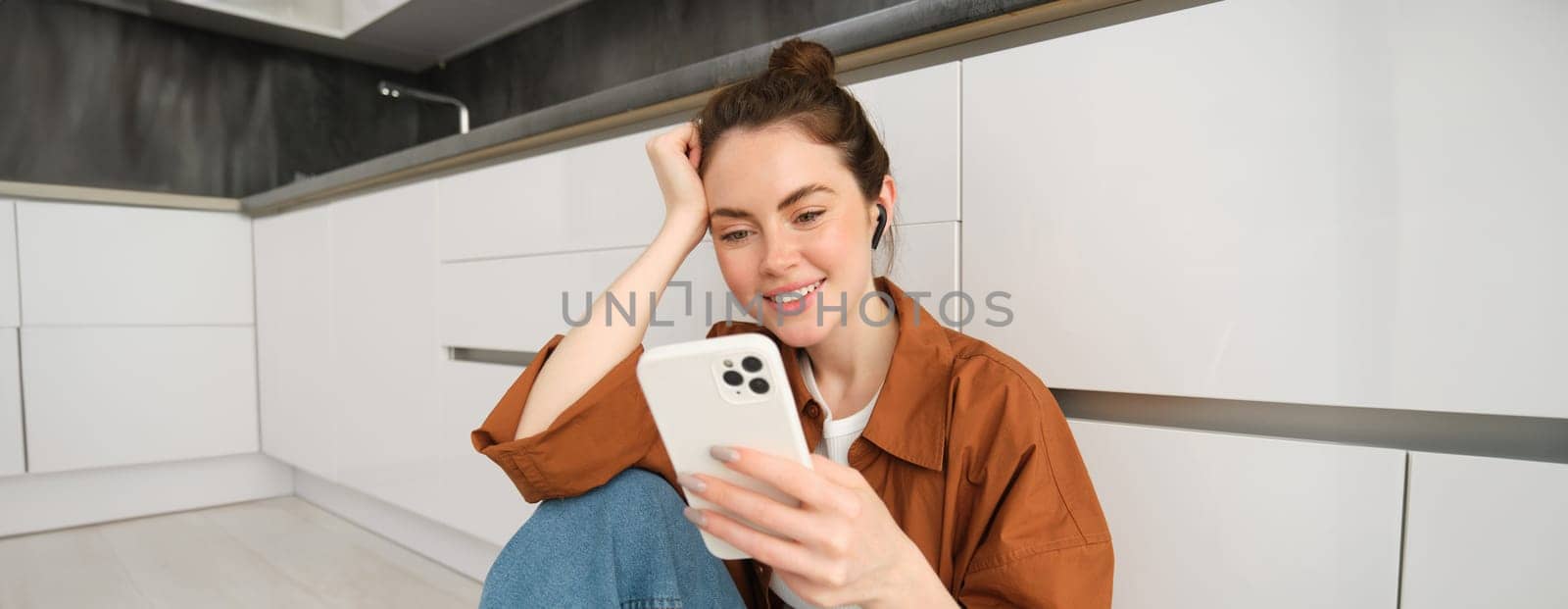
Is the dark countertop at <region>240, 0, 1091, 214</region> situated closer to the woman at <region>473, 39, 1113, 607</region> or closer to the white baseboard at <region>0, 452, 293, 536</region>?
the woman at <region>473, 39, 1113, 607</region>

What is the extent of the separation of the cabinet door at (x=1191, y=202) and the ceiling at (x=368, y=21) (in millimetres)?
1657

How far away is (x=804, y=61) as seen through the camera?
0.79 meters

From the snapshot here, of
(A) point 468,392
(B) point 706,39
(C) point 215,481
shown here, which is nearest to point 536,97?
(B) point 706,39

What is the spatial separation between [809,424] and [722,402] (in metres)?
0.30

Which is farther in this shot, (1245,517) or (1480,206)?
(1245,517)

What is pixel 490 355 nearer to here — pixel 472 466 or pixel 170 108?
pixel 472 466

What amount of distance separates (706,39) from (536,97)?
0.71 m

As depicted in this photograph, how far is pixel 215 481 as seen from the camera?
221 cm

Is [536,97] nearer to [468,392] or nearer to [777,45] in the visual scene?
[468,392]

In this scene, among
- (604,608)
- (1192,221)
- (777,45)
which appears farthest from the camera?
(777,45)

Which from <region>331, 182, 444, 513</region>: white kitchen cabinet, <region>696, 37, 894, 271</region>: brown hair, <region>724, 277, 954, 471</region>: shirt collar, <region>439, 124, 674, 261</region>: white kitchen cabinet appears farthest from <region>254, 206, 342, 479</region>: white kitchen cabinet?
<region>724, 277, 954, 471</region>: shirt collar

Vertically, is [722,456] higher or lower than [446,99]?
lower

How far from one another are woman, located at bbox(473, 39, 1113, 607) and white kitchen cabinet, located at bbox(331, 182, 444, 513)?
37.3 inches

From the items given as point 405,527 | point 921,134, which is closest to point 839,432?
point 921,134
